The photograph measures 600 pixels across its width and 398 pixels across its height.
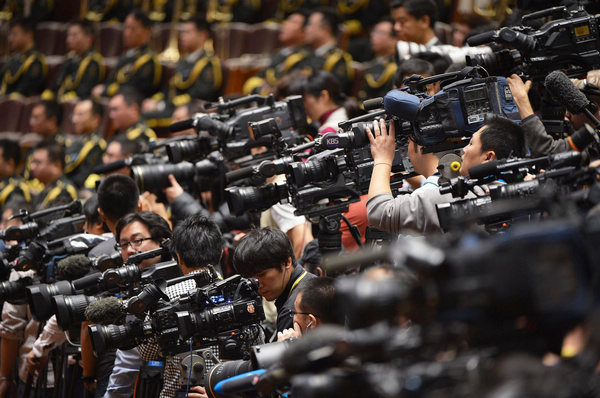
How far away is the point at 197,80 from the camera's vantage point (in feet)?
27.0

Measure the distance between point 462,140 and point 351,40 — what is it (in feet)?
15.7

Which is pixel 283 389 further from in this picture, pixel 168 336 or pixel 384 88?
pixel 384 88

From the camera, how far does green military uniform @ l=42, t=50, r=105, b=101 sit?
904 centimetres

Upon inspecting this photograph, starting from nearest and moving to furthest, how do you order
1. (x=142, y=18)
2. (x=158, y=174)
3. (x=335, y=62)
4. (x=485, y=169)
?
1. (x=485, y=169)
2. (x=158, y=174)
3. (x=335, y=62)
4. (x=142, y=18)

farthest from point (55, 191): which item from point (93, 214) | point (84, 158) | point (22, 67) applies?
point (22, 67)

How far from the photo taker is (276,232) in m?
3.36

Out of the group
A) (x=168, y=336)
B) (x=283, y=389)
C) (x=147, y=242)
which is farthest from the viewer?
(x=147, y=242)

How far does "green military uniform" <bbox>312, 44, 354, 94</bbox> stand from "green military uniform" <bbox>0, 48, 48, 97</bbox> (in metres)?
3.83

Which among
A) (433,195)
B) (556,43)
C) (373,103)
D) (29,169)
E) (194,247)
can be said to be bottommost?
(29,169)

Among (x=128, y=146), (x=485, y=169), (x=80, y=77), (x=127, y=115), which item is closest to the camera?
(x=485, y=169)

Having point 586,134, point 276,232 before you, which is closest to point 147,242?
point 276,232

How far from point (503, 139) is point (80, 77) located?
688 cm

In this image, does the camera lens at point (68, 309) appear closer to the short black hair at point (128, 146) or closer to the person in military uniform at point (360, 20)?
the short black hair at point (128, 146)

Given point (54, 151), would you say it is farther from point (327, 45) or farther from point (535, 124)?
point (535, 124)
